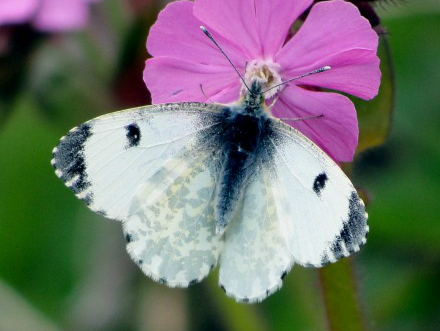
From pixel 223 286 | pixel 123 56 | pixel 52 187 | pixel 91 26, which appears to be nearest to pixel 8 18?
pixel 123 56

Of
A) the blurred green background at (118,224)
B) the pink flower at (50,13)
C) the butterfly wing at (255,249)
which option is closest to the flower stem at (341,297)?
the butterfly wing at (255,249)

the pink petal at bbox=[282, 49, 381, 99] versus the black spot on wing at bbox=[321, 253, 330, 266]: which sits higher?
the pink petal at bbox=[282, 49, 381, 99]

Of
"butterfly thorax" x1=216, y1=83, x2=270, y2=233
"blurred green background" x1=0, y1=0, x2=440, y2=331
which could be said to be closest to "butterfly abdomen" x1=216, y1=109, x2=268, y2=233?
"butterfly thorax" x1=216, y1=83, x2=270, y2=233

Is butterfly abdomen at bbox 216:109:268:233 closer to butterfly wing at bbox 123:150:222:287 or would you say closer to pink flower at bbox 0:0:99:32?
butterfly wing at bbox 123:150:222:287

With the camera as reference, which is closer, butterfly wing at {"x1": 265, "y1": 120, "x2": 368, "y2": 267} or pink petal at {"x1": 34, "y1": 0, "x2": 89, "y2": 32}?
butterfly wing at {"x1": 265, "y1": 120, "x2": 368, "y2": 267}

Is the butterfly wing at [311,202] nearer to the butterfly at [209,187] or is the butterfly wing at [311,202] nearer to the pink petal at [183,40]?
the butterfly at [209,187]

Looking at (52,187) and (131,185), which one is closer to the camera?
(131,185)

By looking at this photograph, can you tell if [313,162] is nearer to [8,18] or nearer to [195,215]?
[195,215]
